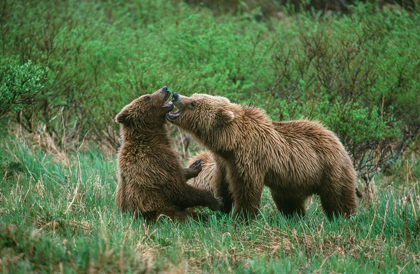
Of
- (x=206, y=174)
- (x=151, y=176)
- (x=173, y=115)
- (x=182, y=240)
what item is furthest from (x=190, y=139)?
(x=182, y=240)

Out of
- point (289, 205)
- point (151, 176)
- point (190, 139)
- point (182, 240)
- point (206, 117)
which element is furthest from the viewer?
point (190, 139)

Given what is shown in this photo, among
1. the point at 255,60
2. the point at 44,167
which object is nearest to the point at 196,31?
the point at 255,60

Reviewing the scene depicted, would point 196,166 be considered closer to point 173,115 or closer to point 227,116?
point 173,115

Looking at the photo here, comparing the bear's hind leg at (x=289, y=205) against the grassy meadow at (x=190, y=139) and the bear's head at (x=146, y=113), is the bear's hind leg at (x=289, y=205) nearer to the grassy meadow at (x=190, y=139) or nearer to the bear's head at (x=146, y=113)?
the grassy meadow at (x=190, y=139)

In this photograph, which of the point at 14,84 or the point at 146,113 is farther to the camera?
the point at 14,84

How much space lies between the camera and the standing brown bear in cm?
607

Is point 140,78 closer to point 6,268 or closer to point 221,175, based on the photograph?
point 221,175

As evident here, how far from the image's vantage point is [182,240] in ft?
17.9

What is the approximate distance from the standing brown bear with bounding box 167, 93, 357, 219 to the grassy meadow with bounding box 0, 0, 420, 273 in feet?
1.16

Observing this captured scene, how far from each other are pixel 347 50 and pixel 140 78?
3909 mm

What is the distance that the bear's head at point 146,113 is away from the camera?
21.6 feet

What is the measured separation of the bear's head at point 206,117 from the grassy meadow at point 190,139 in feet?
3.33

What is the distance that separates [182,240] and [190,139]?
4652 millimetres

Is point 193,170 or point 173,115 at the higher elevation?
point 173,115
